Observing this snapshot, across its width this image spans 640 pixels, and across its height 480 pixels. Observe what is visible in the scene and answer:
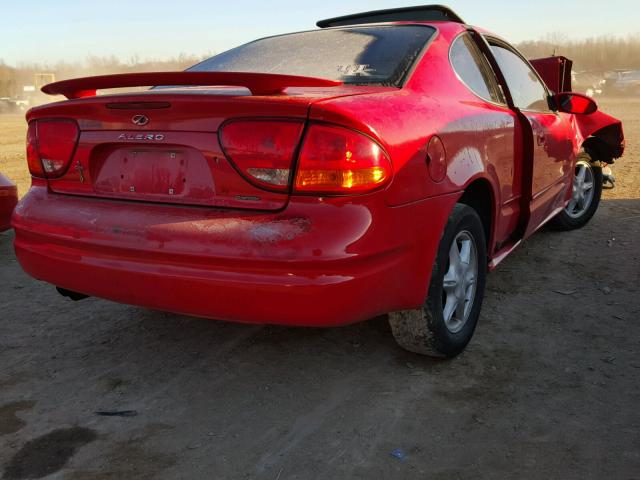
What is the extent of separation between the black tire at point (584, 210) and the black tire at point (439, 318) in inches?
101

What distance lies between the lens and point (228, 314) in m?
2.17

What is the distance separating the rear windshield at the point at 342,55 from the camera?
271 cm

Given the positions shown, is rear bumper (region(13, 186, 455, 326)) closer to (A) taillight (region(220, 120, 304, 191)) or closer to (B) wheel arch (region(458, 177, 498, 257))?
(A) taillight (region(220, 120, 304, 191))

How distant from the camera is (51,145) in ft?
8.35

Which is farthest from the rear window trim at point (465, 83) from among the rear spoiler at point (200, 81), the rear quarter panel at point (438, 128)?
the rear spoiler at point (200, 81)

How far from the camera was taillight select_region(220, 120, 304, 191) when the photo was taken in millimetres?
2072

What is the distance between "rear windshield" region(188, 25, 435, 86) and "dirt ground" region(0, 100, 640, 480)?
4.22ft

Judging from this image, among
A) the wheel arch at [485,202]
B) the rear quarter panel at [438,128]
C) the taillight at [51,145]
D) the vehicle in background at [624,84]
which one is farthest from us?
the vehicle in background at [624,84]

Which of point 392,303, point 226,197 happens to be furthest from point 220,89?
point 392,303

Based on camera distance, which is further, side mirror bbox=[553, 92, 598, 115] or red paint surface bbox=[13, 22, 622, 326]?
side mirror bbox=[553, 92, 598, 115]

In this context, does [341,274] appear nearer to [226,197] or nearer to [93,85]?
[226,197]

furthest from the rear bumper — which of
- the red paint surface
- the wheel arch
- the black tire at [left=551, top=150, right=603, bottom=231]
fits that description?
the black tire at [left=551, top=150, right=603, bottom=231]

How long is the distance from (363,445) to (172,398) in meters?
0.85

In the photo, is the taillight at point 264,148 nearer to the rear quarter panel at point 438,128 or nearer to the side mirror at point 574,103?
the rear quarter panel at point 438,128
